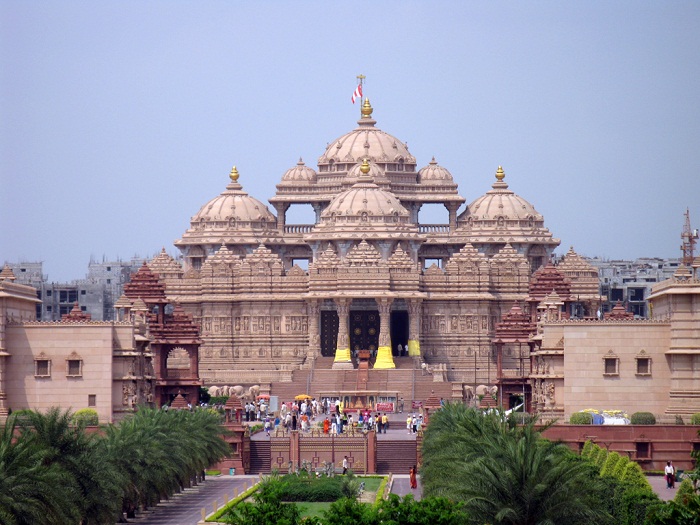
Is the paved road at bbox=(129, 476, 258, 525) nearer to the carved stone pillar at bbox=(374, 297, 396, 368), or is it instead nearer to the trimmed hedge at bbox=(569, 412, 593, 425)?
the trimmed hedge at bbox=(569, 412, 593, 425)

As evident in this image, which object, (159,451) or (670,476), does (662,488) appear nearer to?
(670,476)

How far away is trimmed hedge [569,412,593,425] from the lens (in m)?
85.0

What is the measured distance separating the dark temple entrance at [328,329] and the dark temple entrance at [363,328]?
1018mm

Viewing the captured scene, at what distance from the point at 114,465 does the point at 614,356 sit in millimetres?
22940

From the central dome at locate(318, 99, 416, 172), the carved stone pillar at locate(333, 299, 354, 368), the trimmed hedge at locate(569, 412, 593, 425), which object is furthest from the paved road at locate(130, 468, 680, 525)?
the central dome at locate(318, 99, 416, 172)

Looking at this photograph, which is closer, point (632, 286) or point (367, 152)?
point (367, 152)

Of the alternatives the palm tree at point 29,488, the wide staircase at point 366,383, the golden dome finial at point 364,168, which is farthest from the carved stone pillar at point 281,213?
the palm tree at point 29,488

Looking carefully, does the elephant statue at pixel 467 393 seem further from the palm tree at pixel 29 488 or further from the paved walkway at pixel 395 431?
the palm tree at pixel 29 488

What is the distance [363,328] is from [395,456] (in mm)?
42818

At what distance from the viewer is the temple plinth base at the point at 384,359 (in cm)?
12925

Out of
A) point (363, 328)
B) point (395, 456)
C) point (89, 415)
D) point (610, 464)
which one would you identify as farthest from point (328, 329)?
point (610, 464)

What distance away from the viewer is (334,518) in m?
58.3

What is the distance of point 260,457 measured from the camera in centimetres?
9419

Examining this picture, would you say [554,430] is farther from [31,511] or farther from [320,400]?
[320,400]
